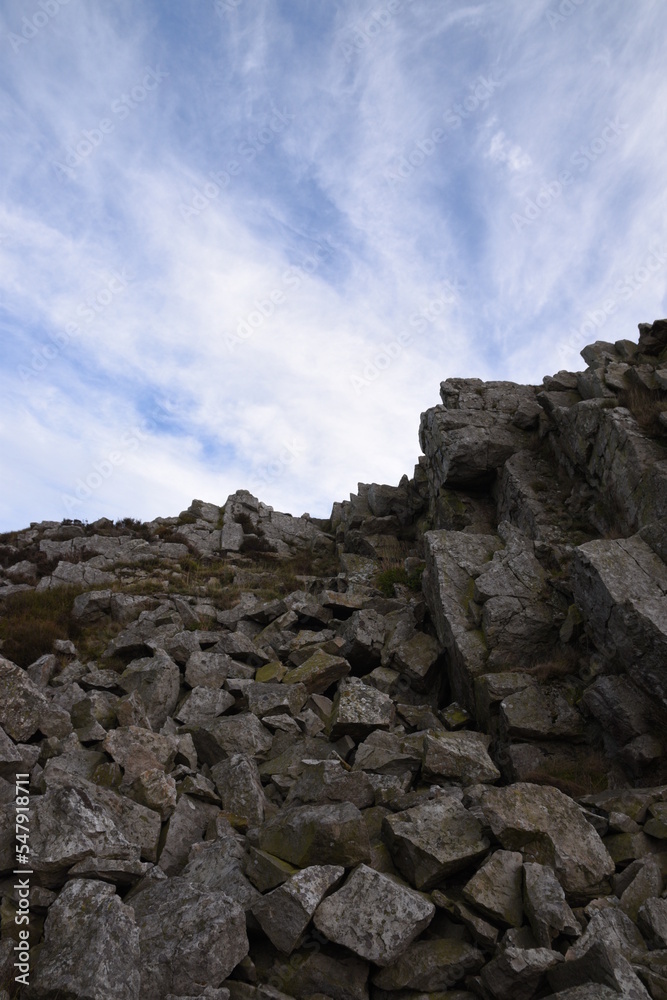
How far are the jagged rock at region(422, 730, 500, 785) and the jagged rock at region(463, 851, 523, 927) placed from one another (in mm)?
2627

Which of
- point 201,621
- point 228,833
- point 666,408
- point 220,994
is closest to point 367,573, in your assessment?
point 201,621

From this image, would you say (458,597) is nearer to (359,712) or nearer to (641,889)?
(359,712)

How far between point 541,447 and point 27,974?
70.4ft

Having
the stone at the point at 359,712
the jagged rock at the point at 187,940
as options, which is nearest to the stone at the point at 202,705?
the stone at the point at 359,712

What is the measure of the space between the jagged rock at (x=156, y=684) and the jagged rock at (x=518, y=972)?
354 inches

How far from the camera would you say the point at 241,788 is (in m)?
10.3

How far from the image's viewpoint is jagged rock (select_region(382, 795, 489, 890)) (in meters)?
7.77

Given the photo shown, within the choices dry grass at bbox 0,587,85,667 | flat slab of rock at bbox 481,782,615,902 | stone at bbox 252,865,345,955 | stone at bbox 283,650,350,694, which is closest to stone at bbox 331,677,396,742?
stone at bbox 283,650,350,694

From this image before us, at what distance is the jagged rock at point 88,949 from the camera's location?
5.90 m

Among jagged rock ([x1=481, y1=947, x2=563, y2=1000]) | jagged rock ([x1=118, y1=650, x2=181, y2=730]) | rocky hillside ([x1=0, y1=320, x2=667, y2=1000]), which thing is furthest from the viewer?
jagged rock ([x1=118, y1=650, x2=181, y2=730])

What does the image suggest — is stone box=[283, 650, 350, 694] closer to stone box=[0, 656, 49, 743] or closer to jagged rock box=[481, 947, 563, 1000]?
stone box=[0, 656, 49, 743]

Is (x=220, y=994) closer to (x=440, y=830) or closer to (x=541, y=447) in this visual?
(x=440, y=830)

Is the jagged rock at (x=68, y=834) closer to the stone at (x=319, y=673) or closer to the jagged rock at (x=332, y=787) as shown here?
the jagged rock at (x=332, y=787)

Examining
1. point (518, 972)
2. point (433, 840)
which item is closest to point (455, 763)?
point (433, 840)
